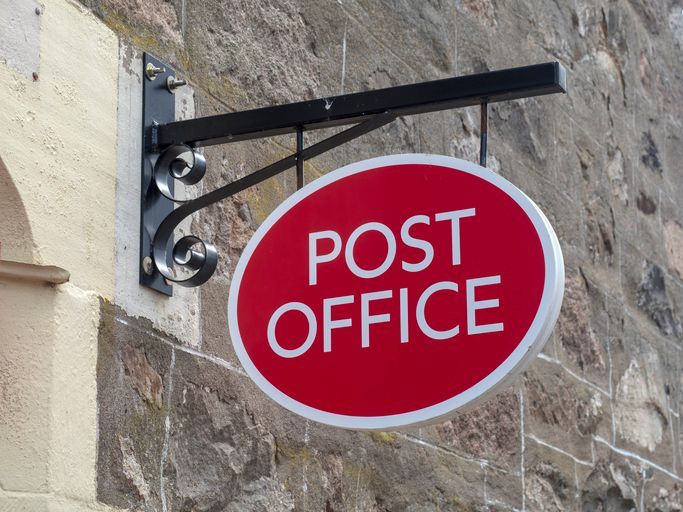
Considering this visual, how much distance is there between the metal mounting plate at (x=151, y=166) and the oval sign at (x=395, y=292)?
30cm

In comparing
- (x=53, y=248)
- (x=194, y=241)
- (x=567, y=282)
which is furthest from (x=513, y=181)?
(x=53, y=248)

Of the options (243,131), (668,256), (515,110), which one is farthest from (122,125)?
(668,256)

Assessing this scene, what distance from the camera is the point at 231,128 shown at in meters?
2.57

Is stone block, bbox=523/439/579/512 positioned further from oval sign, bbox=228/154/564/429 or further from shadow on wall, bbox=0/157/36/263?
shadow on wall, bbox=0/157/36/263

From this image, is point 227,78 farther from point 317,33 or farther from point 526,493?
point 526,493

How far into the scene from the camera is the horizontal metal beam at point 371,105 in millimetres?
2354

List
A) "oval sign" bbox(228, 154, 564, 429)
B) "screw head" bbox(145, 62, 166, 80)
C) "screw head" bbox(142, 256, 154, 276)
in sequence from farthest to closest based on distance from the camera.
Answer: "screw head" bbox(145, 62, 166, 80) → "screw head" bbox(142, 256, 154, 276) → "oval sign" bbox(228, 154, 564, 429)

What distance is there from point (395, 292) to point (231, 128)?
0.52m

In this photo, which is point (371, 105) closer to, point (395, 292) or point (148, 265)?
point (395, 292)

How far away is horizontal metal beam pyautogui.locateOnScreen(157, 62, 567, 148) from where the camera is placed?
7.72ft

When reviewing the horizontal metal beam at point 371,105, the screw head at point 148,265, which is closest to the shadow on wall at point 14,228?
the screw head at point 148,265

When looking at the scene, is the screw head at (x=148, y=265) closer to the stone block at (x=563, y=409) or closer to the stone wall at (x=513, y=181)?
the stone wall at (x=513, y=181)

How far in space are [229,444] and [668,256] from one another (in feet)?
10.4

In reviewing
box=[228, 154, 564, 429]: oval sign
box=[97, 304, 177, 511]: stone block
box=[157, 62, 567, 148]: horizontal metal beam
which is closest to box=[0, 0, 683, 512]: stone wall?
box=[97, 304, 177, 511]: stone block
